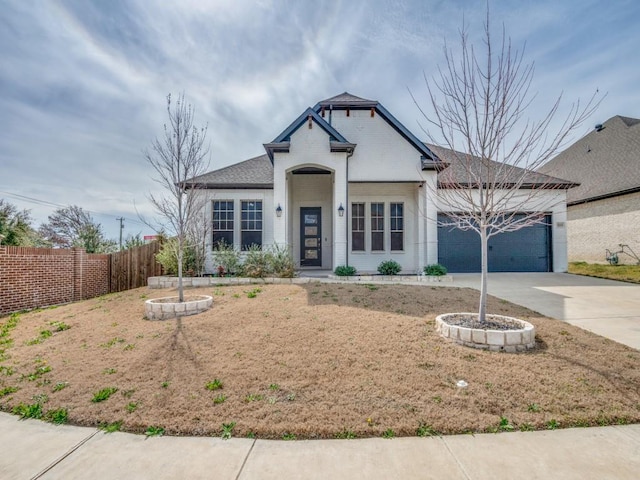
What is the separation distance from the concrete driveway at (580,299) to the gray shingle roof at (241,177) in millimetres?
8377

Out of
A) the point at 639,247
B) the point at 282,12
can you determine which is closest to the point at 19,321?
the point at 282,12

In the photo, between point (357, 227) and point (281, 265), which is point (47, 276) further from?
point (357, 227)

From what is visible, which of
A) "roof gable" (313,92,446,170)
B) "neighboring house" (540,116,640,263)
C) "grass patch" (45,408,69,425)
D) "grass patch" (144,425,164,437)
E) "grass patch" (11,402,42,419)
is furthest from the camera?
"neighboring house" (540,116,640,263)

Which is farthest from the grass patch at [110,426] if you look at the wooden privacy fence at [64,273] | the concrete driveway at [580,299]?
the wooden privacy fence at [64,273]

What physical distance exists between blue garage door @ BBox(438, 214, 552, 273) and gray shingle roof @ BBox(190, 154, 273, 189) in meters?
7.88

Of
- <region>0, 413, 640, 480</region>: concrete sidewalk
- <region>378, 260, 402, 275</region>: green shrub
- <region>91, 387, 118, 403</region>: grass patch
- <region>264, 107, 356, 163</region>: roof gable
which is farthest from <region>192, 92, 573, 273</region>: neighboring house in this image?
<region>0, 413, 640, 480</region>: concrete sidewalk

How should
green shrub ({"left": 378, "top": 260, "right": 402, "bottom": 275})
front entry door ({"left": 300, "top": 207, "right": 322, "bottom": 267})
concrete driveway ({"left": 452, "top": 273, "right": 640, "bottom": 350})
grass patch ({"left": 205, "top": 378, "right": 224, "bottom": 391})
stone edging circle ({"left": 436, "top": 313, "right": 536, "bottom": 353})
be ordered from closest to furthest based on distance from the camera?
grass patch ({"left": 205, "top": 378, "right": 224, "bottom": 391}) < stone edging circle ({"left": 436, "top": 313, "right": 536, "bottom": 353}) < concrete driveway ({"left": 452, "top": 273, "right": 640, "bottom": 350}) < green shrub ({"left": 378, "top": 260, "right": 402, "bottom": 275}) < front entry door ({"left": 300, "top": 207, "right": 322, "bottom": 267})

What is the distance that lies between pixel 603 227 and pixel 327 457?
67.3 ft

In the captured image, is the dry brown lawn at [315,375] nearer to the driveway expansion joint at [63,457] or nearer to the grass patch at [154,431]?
the grass patch at [154,431]

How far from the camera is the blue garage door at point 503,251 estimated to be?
13.4 metres

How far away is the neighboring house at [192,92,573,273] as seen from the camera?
36.5 feet

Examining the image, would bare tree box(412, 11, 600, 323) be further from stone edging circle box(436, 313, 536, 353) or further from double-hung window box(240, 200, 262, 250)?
double-hung window box(240, 200, 262, 250)

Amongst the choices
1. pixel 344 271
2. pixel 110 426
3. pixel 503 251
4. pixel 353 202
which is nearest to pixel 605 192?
pixel 503 251

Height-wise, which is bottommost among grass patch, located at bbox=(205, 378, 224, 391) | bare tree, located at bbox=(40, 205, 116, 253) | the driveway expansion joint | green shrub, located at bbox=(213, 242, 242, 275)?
the driveway expansion joint
